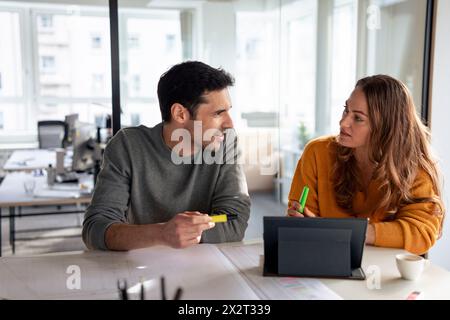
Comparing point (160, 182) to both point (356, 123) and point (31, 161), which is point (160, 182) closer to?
point (356, 123)

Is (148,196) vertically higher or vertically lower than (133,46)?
lower

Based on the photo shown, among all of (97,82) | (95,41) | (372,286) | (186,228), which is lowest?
(372,286)

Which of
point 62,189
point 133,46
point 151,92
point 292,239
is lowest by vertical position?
point 62,189

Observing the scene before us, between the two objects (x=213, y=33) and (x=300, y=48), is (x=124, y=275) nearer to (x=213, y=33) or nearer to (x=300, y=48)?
(x=213, y=33)

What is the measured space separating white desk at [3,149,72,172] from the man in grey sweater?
83.6 inches

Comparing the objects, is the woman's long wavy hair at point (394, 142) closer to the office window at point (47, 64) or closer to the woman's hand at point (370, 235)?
the woman's hand at point (370, 235)

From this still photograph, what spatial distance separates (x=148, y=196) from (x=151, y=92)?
1336mm

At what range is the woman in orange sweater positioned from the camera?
161cm

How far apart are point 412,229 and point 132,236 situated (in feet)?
2.87

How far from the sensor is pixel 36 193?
123 inches

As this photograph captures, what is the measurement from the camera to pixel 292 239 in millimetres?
1290

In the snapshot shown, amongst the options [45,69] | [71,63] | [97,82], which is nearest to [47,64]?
[45,69]

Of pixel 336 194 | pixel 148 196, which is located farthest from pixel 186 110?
pixel 336 194
